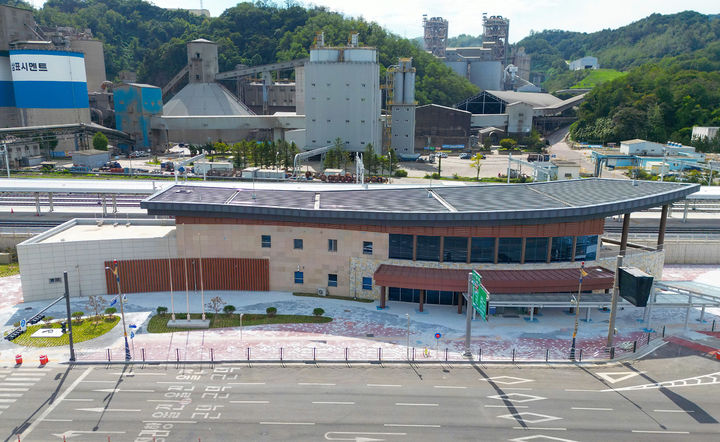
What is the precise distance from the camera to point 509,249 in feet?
160

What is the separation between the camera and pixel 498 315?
47.6 metres

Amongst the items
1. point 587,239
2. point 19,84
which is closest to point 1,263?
point 587,239

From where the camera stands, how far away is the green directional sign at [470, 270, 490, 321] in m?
37.5

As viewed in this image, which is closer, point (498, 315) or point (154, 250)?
point (498, 315)

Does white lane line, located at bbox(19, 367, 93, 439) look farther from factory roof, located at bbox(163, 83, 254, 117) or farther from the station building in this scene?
factory roof, located at bbox(163, 83, 254, 117)

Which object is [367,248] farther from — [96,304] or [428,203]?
[96,304]

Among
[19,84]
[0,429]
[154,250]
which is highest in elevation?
[19,84]

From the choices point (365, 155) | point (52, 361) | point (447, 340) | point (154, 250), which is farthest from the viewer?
point (365, 155)

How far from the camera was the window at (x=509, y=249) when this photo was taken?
48.7 metres

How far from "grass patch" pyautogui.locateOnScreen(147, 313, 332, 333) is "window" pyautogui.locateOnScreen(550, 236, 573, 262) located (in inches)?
868

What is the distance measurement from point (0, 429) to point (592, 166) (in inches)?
5219

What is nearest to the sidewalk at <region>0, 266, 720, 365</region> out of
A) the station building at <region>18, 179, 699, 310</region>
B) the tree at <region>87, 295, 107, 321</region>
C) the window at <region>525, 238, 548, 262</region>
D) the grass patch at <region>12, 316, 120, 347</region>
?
the tree at <region>87, 295, 107, 321</region>

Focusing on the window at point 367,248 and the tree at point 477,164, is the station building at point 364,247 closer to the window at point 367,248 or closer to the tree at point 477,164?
the window at point 367,248

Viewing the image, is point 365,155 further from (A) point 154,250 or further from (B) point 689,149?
(B) point 689,149
